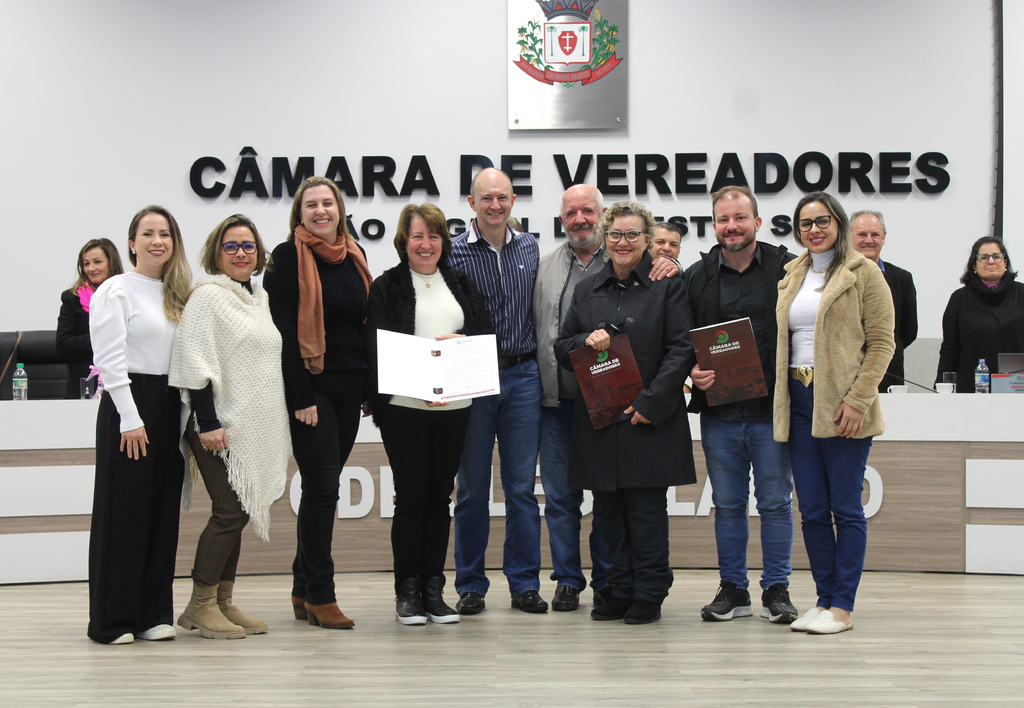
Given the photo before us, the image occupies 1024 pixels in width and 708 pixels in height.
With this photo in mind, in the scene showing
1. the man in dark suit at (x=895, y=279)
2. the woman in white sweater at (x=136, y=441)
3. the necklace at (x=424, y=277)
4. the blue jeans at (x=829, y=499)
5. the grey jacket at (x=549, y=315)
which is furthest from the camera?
the man in dark suit at (x=895, y=279)

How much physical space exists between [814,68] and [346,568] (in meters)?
4.40

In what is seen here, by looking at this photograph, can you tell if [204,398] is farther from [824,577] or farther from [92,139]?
[92,139]

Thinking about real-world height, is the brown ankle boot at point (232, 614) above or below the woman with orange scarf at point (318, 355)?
below

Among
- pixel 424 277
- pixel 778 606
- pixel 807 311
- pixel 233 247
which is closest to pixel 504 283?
pixel 424 277

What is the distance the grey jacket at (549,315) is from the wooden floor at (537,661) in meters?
0.86

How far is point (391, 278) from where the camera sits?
3123mm

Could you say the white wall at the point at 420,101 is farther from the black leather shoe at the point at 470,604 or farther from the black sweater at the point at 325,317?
the black leather shoe at the point at 470,604

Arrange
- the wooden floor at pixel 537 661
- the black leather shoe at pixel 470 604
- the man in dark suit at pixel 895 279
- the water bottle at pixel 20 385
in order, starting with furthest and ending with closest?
the man in dark suit at pixel 895 279, the water bottle at pixel 20 385, the black leather shoe at pixel 470 604, the wooden floor at pixel 537 661

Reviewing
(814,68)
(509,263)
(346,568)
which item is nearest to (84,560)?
(346,568)

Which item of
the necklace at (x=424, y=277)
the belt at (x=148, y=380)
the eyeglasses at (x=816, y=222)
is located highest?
the eyeglasses at (x=816, y=222)

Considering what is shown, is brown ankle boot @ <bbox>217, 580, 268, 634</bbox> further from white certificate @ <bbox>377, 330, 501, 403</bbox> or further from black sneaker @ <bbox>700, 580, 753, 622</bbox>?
black sneaker @ <bbox>700, 580, 753, 622</bbox>

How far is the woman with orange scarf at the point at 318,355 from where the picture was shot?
2996 mm

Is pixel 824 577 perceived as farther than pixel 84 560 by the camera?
No

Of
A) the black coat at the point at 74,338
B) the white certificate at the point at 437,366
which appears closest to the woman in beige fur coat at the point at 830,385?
the white certificate at the point at 437,366
